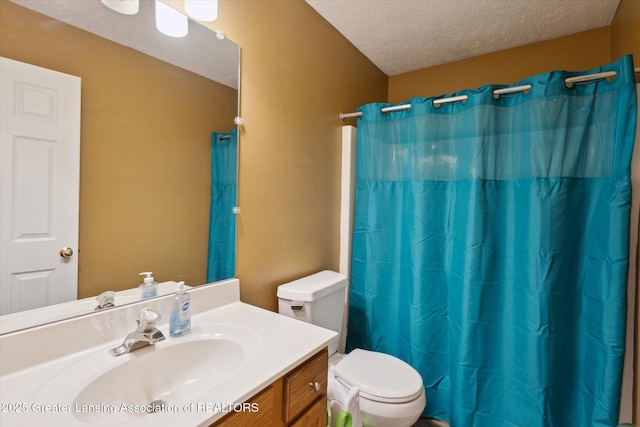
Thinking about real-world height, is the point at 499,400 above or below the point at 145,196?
below

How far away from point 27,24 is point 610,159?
217 cm

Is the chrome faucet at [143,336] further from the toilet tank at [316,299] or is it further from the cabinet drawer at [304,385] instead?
the toilet tank at [316,299]

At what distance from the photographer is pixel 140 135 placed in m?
0.99

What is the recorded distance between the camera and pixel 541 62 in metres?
1.97

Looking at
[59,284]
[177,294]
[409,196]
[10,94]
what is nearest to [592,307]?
[409,196]

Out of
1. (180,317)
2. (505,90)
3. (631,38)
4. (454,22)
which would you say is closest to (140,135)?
(180,317)

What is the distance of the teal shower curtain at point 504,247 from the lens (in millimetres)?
1306

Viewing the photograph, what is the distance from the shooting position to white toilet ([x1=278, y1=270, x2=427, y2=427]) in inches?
49.9

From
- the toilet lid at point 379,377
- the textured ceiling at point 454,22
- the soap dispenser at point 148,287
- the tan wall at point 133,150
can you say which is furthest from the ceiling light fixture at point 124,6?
the toilet lid at point 379,377

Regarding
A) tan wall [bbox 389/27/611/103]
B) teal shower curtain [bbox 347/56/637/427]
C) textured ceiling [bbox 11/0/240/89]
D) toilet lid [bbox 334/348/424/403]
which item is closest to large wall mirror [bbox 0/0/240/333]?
textured ceiling [bbox 11/0/240/89]

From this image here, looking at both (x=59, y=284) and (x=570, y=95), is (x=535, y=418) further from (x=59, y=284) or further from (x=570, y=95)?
(x=59, y=284)

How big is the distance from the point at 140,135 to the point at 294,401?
0.98 meters

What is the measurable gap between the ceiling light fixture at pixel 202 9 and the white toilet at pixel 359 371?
120 cm

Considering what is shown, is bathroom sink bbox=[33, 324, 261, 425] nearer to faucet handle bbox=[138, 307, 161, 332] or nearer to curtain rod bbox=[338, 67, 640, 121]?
faucet handle bbox=[138, 307, 161, 332]
